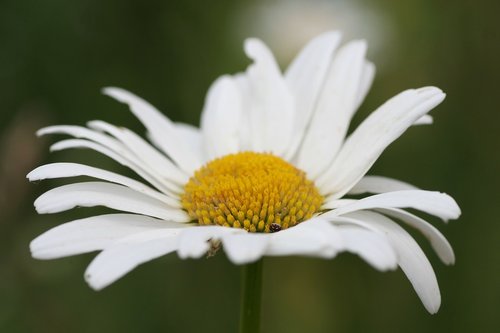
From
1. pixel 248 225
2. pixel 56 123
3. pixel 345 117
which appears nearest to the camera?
pixel 248 225

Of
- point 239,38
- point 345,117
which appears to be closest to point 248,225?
point 345,117

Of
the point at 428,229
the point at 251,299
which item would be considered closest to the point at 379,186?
the point at 428,229

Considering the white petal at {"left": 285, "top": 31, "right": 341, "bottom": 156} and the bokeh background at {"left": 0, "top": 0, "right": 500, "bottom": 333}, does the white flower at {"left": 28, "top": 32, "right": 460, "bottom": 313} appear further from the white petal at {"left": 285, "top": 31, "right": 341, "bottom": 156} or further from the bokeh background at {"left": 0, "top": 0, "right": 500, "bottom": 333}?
the bokeh background at {"left": 0, "top": 0, "right": 500, "bottom": 333}

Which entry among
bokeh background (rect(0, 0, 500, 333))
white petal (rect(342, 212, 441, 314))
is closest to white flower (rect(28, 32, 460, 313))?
white petal (rect(342, 212, 441, 314))

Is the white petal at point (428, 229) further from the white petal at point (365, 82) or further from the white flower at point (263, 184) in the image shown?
the white petal at point (365, 82)

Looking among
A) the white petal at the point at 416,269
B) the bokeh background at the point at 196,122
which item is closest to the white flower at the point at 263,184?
the white petal at the point at 416,269

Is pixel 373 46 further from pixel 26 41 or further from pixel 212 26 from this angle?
pixel 26 41
